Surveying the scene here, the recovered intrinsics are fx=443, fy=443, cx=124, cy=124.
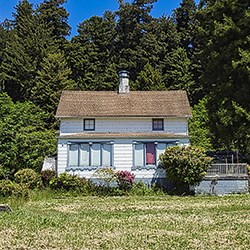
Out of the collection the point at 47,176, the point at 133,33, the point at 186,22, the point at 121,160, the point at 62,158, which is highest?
the point at 186,22

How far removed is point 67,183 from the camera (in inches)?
1065

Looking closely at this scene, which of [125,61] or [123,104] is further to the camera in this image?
[125,61]

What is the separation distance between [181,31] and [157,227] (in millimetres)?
48884

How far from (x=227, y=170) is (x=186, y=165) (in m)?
2.81

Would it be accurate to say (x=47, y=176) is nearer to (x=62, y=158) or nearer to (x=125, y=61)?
(x=62, y=158)

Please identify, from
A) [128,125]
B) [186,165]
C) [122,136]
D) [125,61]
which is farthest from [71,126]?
[125,61]

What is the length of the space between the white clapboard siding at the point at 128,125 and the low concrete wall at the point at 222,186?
4429mm

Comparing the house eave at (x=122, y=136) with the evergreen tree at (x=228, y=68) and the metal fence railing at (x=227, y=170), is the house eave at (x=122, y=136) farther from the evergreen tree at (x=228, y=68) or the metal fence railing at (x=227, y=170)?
the metal fence railing at (x=227, y=170)

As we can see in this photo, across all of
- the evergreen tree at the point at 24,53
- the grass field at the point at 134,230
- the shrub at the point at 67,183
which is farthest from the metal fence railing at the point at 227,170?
the evergreen tree at the point at 24,53

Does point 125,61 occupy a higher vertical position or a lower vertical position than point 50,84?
higher

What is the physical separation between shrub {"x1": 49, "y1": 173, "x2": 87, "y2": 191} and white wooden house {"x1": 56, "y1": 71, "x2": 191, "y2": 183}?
1448mm

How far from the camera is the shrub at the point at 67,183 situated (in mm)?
27172

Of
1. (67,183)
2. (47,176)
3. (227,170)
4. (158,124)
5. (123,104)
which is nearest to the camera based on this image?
(227,170)

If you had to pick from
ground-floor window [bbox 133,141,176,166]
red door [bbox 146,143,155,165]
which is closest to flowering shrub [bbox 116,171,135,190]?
ground-floor window [bbox 133,141,176,166]
